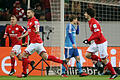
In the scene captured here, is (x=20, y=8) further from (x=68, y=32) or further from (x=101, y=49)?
(x=101, y=49)

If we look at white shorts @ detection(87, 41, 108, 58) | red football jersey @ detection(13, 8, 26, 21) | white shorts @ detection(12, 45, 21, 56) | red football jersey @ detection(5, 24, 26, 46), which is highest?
red football jersey @ detection(13, 8, 26, 21)

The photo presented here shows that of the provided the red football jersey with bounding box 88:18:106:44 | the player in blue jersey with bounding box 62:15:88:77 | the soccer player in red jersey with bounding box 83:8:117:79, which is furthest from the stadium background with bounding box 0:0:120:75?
the red football jersey with bounding box 88:18:106:44

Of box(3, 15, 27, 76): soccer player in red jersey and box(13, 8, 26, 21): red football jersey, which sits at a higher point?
box(13, 8, 26, 21): red football jersey

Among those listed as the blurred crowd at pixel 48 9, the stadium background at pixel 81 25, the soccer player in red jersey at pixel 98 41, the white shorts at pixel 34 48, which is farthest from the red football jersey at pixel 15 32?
the soccer player in red jersey at pixel 98 41

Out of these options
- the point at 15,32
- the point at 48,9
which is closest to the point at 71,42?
the point at 15,32

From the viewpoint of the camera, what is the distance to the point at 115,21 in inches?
624

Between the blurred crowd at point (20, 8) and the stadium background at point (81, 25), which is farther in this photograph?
the blurred crowd at point (20, 8)

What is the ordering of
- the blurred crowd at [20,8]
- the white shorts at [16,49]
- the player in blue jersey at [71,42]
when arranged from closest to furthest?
the player in blue jersey at [71,42] < the white shorts at [16,49] < the blurred crowd at [20,8]

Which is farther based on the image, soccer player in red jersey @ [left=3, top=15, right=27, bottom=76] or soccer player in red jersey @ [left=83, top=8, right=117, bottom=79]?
soccer player in red jersey @ [left=3, top=15, right=27, bottom=76]

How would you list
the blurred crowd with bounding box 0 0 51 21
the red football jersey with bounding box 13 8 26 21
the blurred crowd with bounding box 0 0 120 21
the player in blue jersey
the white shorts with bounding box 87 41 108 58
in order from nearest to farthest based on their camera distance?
the white shorts with bounding box 87 41 108 58 < the player in blue jersey < the blurred crowd with bounding box 0 0 120 21 < the blurred crowd with bounding box 0 0 51 21 < the red football jersey with bounding box 13 8 26 21

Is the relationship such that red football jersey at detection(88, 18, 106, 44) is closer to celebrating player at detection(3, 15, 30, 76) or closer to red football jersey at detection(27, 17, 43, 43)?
red football jersey at detection(27, 17, 43, 43)

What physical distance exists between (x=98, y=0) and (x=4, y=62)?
12.9 feet

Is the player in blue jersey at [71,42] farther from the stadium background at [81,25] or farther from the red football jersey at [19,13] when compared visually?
the red football jersey at [19,13]

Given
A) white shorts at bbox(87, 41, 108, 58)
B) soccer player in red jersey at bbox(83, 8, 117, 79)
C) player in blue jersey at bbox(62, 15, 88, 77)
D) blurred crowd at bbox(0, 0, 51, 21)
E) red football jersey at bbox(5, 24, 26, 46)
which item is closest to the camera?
soccer player in red jersey at bbox(83, 8, 117, 79)
